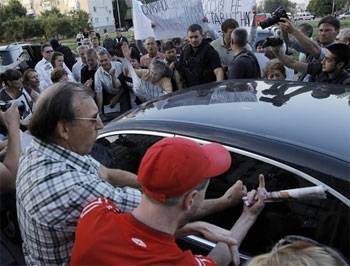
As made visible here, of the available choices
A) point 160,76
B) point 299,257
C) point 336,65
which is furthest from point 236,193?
point 160,76

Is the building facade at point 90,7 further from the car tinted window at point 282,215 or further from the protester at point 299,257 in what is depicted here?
the protester at point 299,257

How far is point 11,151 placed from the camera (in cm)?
204

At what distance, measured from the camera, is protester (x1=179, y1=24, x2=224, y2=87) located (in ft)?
13.8

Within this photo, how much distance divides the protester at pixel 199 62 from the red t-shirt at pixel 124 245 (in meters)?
3.25

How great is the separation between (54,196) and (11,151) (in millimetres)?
900

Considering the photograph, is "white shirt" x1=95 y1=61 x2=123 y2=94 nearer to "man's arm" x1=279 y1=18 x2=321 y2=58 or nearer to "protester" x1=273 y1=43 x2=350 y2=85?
"man's arm" x1=279 y1=18 x2=321 y2=58

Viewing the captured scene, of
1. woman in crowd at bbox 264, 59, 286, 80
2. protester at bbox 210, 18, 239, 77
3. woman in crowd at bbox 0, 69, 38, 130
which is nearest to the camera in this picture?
woman in crowd at bbox 264, 59, 286, 80

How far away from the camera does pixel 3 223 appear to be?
7.30 ft

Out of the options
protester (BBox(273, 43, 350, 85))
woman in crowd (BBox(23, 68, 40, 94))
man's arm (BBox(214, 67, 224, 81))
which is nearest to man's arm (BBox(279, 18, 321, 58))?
protester (BBox(273, 43, 350, 85))

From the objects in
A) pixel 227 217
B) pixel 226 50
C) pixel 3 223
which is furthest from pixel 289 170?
pixel 226 50

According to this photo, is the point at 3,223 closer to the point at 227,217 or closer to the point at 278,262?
the point at 227,217

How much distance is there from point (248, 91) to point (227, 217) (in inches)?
34.3

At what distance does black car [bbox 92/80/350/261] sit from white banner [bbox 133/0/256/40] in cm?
327

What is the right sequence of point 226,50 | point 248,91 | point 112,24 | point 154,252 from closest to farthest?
1. point 154,252
2. point 248,91
3. point 226,50
4. point 112,24
